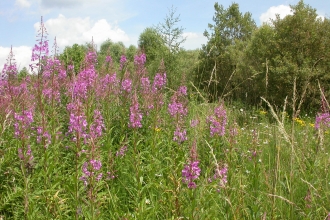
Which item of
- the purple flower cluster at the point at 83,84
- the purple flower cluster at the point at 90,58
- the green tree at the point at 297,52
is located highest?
the green tree at the point at 297,52

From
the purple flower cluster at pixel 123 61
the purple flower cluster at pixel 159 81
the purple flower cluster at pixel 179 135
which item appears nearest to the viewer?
the purple flower cluster at pixel 179 135

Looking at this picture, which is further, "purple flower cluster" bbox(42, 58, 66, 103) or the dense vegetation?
"purple flower cluster" bbox(42, 58, 66, 103)

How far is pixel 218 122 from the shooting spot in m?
4.64

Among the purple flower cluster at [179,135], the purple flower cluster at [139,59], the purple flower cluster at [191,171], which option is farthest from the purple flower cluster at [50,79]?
the purple flower cluster at [191,171]

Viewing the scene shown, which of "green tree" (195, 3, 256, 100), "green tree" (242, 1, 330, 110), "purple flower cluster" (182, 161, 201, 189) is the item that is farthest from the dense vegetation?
"green tree" (195, 3, 256, 100)

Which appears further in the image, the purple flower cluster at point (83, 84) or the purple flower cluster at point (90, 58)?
the purple flower cluster at point (90, 58)

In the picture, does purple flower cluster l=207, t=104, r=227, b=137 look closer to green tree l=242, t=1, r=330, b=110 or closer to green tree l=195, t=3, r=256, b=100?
green tree l=242, t=1, r=330, b=110

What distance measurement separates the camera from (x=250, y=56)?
19047 millimetres

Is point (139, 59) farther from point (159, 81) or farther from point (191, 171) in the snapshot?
point (191, 171)

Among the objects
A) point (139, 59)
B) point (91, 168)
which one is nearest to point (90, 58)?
point (139, 59)

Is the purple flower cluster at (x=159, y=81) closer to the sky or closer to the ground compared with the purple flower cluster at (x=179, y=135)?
closer to the sky

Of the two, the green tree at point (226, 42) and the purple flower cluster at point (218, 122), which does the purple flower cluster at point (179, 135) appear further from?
the green tree at point (226, 42)

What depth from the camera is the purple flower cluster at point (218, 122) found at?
Answer: 4.75 m

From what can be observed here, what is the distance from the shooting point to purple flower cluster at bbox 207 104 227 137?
4745mm
